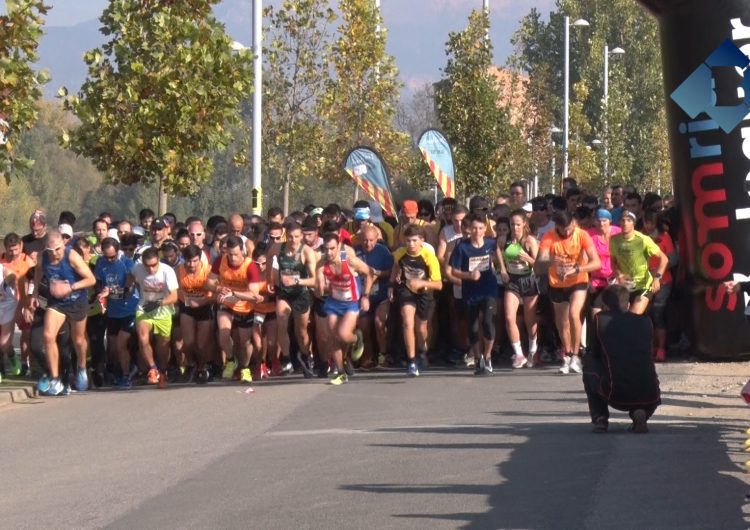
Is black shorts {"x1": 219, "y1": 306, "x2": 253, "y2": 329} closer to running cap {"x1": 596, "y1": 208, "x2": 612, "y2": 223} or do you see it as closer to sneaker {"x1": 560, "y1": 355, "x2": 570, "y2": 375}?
sneaker {"x1": 560, "y1": 355, "x2": 570, "y2": 375}

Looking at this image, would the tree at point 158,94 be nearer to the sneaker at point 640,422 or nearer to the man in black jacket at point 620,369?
the man in black jacket at point 620,369

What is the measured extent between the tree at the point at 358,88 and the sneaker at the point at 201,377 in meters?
18.3

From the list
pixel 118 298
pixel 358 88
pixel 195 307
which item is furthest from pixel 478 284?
pixel 358 88

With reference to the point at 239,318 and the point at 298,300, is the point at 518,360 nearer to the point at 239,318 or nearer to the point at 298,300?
the point at 298,300

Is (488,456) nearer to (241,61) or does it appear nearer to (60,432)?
(60,432)

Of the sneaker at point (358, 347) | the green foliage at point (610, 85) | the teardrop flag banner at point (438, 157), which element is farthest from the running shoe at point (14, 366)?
the green foliage at point (610, 85)

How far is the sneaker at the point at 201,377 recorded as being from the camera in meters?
18.0

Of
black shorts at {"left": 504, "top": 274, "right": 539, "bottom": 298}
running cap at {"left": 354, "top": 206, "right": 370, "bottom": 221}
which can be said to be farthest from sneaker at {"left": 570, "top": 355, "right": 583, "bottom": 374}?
running cap at {"left": 354, "top": 206, "right": 370, "bottom": 221}

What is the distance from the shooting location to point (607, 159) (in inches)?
2436

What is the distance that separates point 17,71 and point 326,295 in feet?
13.3

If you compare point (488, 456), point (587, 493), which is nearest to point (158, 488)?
point (488, 456)

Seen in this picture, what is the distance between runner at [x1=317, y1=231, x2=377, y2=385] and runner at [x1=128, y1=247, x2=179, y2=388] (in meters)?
1.64

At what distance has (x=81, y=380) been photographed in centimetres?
1777

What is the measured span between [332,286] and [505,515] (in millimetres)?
8615
